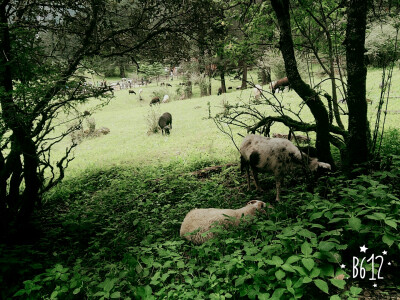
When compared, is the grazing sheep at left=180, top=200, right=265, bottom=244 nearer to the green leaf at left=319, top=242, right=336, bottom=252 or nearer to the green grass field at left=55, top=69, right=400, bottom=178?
the green leaf at left=319, top=242, right=336, bottom=252

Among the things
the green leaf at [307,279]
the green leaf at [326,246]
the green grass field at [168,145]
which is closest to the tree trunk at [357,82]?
the green grass field at [168,145]

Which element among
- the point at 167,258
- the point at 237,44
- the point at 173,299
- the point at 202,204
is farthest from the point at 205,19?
the point at 173,299

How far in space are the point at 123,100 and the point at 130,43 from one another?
2445cm

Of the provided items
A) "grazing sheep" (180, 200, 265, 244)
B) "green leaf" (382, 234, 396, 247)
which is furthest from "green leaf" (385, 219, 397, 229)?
"grazing sheep" (180, 200, 265, 244)

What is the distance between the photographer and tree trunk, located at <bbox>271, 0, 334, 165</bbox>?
4.16m

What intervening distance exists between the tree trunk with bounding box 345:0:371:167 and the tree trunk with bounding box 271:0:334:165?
18.1 inches

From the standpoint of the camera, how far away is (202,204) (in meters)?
4.37

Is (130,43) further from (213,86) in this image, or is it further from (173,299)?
(213,86)

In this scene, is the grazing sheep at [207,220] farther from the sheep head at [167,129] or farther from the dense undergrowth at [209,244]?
the sheep head at [167,129]

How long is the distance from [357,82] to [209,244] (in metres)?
3.15

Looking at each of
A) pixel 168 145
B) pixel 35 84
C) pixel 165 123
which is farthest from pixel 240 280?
pixel 165 123

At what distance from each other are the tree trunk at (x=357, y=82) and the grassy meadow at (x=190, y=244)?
442 mm

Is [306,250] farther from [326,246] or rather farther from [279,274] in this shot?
[279,274]

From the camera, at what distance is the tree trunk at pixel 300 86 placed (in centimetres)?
416
